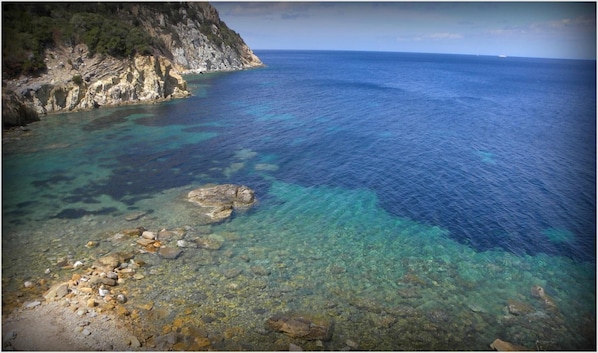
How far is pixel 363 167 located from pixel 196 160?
18752mm

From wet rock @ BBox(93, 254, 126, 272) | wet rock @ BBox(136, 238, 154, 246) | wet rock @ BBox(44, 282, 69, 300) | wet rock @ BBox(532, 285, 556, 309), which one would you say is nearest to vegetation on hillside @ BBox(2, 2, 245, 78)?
wet rock @ BBox(136, 238, 154, 246)

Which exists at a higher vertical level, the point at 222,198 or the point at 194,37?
the point at 194,37

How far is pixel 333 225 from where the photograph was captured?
2795 centimetres

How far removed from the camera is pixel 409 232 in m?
27.4

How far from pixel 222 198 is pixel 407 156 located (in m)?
24.6

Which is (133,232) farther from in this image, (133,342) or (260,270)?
(133,342)

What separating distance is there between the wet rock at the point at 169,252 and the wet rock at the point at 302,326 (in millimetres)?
8360

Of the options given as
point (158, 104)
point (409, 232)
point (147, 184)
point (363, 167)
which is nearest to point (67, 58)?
point (158, 104)

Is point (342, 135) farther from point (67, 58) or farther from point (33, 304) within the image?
point (67, 58)

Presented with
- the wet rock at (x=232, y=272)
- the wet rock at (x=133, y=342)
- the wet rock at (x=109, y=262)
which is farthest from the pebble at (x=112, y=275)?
the wet rock at (x=232, y=272)

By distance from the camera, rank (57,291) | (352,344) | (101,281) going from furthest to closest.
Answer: (101,281) < (57,291) < (352,344)

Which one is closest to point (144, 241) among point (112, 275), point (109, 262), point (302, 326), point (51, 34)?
point (109, 262)

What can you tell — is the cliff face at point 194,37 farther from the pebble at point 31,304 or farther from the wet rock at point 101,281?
the pebble at point 31,304

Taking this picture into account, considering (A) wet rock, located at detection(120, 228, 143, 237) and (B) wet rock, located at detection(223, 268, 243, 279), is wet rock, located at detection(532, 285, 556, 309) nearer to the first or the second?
(B) wet rock, located at detection(223, 268, 243, 279)
